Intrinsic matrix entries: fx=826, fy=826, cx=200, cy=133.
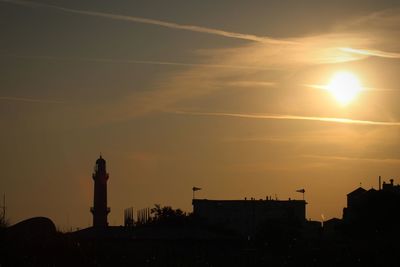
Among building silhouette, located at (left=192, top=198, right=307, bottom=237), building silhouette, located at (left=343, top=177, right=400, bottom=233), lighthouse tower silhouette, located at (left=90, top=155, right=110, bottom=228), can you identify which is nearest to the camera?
building silhouette, located at (left=343, top=177, right=400, bottom=233)

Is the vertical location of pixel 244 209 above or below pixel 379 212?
above

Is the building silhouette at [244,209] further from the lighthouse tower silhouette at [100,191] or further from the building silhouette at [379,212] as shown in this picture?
the building silhouette at [379,212]

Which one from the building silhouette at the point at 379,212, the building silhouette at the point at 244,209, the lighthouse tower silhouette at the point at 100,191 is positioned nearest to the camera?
the building silhouette at the point at 379,212

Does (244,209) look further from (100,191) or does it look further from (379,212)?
(379,212)

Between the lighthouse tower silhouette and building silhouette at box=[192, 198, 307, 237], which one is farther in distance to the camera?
building silhouette at box=[192, 198, 307, 237]

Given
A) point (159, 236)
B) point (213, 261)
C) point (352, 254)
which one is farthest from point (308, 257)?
point (159, 236)

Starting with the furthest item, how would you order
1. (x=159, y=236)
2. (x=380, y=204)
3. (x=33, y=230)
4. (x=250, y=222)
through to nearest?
(x=250, y=222) < (x=380, y=204) < (x=159, y=236) < (x=33, y=230)

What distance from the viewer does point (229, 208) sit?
136 meters

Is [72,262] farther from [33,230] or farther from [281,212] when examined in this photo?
[281,212]

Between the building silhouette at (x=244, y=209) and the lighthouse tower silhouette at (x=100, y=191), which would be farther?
the building silhouette at (x=244, y=209)

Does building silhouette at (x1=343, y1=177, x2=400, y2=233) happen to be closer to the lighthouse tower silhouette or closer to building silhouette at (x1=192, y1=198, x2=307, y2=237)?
the lighthouse tower silhouette

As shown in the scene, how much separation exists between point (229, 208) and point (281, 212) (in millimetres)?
8669

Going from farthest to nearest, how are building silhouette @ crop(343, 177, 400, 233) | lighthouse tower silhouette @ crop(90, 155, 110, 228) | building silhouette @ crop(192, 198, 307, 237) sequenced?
building silhouette @ crop(192, 198, 307, 237), lighthouse tower silhouette @ crop(90, 155, 110, 228), building silhouette @ crop(343, 177, 400, 233)

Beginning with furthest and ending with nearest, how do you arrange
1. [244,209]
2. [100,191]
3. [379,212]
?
[244,209] → [100,191] → [379,212]
